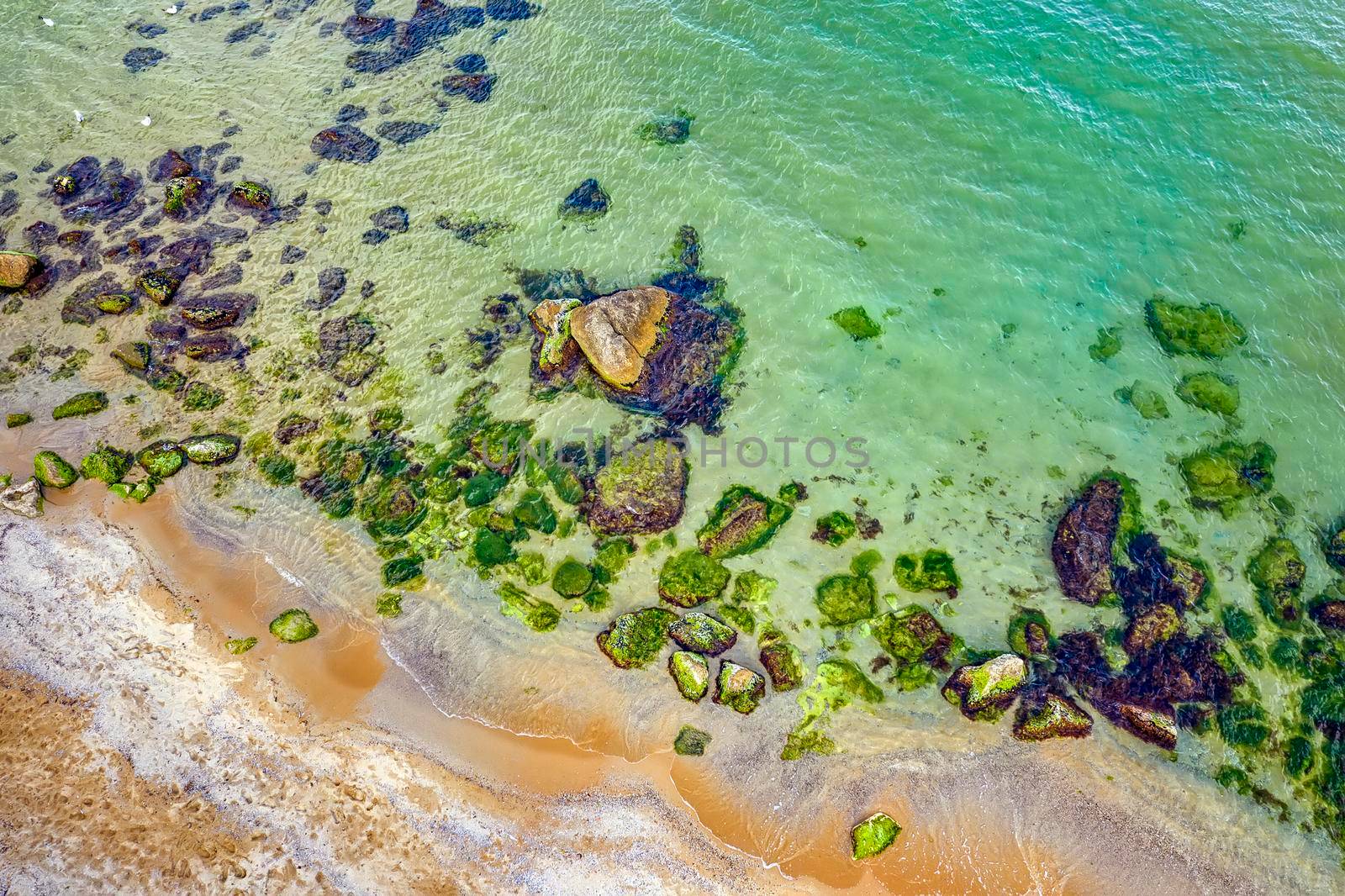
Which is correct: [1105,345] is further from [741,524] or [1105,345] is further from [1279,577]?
[741,524]

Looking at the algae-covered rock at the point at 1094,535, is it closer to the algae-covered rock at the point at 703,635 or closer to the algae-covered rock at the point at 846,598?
the algae-covered rock at the point at 846,598

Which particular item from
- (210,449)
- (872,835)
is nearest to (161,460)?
(210,449)

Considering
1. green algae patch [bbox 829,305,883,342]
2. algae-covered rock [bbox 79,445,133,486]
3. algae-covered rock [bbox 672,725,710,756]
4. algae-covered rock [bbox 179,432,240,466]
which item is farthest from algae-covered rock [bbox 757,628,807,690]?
algae-covered rock [bbox 79,445,133,486]

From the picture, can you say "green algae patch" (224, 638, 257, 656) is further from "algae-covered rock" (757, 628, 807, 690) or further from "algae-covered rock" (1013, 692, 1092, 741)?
"algae-covered rock" (1013, 692, 1092, 741)

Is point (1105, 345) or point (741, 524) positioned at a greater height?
point (1105, 345)

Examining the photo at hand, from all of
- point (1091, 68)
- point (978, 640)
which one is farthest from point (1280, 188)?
point (978, 640)

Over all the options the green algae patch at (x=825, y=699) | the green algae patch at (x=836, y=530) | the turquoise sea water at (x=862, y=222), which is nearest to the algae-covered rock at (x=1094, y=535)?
the turquoise sea water at (x=862, y=222)
